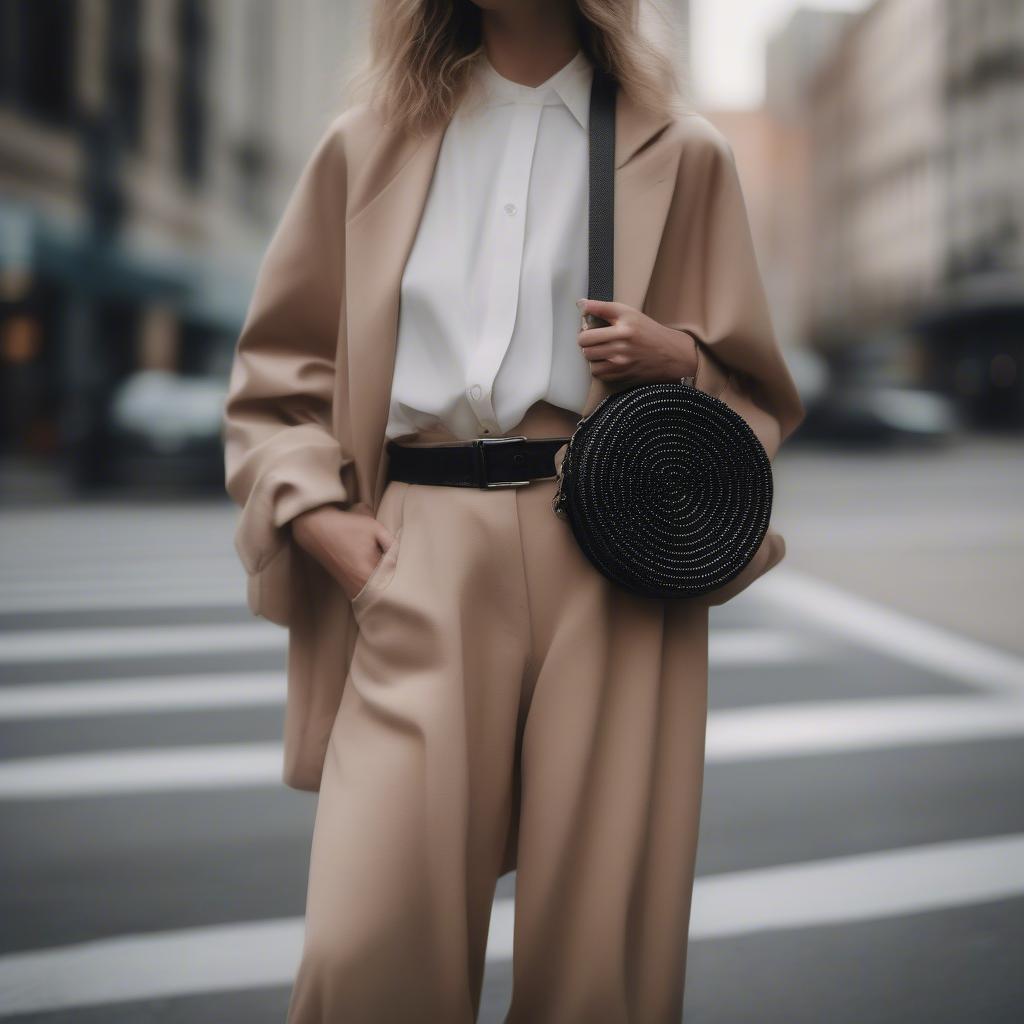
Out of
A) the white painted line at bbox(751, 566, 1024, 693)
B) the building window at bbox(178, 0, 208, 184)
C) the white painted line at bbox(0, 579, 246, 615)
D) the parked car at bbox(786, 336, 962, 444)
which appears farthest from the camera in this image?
the building window at bbox(178, 0, 208, 184)

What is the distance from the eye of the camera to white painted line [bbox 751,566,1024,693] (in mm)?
6445

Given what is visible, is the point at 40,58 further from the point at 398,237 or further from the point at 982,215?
the point at 982,215

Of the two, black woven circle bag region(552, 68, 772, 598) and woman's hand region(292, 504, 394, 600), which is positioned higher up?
black woven circle bag region(552, 68, 772, 598)

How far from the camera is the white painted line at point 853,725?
507 cm

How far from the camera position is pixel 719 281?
A: 1.90 meters

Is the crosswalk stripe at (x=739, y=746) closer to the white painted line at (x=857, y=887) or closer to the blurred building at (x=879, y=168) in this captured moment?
the white painted line at (x=857, y=887)

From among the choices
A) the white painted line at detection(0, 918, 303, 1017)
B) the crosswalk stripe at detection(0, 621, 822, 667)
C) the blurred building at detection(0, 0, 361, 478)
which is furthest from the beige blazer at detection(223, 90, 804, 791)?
the blurred building at detection(0, 0, 361, 478)

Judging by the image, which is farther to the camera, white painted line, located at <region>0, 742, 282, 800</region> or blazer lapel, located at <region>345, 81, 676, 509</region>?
white painted line, located at <region>0, 742, 282, 800</region>

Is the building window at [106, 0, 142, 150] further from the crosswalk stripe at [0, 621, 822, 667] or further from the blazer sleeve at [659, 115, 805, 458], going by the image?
the blazer sleeve at [659, 115, 805, 458]

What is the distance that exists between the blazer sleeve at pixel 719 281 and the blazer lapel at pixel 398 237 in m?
0.07

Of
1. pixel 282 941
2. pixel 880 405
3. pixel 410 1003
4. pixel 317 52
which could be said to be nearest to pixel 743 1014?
pixel 282 941

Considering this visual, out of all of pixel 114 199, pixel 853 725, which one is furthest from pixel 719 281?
pixel 114 199

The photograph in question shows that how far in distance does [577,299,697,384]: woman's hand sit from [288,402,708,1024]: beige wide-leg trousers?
0.12m

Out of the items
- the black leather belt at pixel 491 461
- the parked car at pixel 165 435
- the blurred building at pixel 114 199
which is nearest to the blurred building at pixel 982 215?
the blurred building at pixel 114 199
